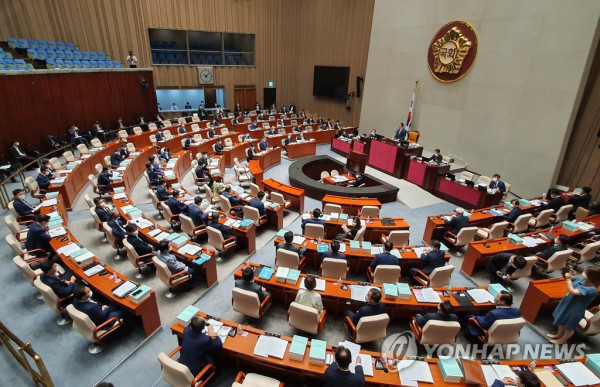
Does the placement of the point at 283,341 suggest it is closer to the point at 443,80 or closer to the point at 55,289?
the point at 55,289

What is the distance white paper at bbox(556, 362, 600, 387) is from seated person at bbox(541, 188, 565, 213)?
22.5 feet

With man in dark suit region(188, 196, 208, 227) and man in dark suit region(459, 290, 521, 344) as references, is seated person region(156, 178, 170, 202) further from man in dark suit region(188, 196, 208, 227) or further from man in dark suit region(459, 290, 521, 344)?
man in dark suit region(459, 290, 521, 344)

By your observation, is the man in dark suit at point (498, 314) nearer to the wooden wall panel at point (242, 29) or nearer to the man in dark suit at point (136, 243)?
the man in dark suit at point (136, 243)

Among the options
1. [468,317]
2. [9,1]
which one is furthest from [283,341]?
[9,1]

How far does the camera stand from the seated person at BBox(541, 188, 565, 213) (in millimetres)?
9383

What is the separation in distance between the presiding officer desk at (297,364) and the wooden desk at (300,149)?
1227 cm

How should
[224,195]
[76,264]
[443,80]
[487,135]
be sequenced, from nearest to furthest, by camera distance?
[76,264], [224,195], [487,135], [443,80]

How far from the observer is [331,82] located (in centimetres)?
2211

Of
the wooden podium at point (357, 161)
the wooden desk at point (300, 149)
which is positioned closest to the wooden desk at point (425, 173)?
the wooden podium at point (357, 161)

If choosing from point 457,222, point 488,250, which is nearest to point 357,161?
point 457,222

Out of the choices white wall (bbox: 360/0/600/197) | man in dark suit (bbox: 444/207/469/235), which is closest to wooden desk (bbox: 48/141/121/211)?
man in dark suit (bbox: 444/207/469/235)

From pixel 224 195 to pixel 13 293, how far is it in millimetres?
5000

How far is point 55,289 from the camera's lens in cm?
505

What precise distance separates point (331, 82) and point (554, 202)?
16.1m
